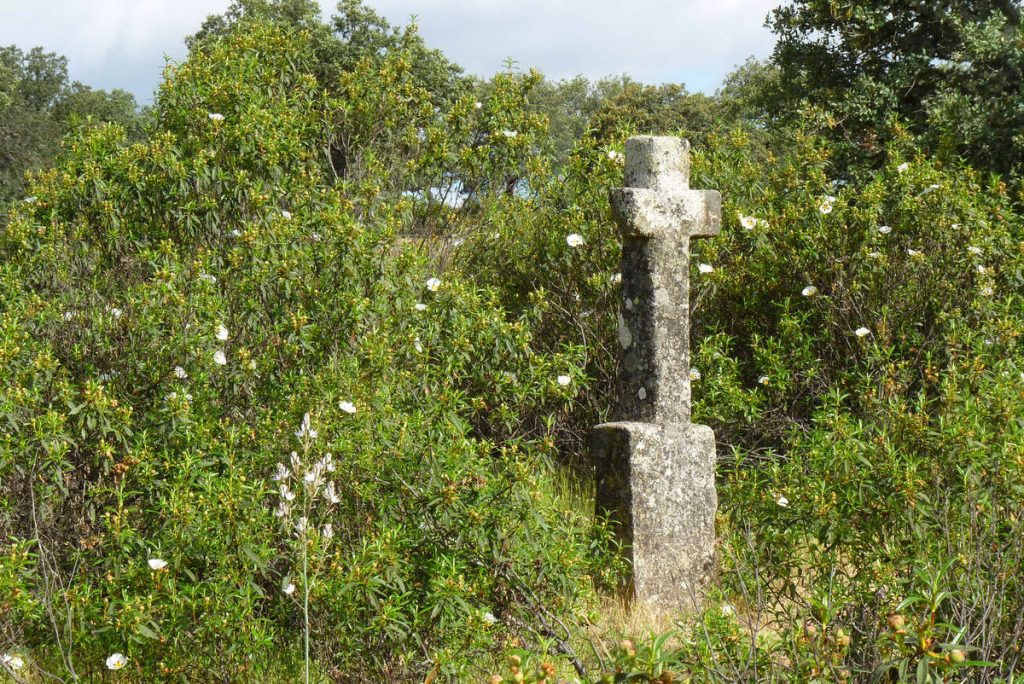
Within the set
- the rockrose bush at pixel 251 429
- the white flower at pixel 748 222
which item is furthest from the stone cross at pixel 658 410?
the white flower at pixel 748 222

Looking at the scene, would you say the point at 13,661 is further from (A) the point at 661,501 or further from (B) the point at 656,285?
(B) the point at 656,285

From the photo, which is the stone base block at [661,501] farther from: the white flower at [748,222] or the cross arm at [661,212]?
the white flower at [748,222]

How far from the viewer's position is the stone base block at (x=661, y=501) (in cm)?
506

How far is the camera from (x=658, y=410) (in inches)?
207

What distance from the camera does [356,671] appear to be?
378 cm

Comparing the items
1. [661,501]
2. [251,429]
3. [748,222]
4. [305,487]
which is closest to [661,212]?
[661,501]

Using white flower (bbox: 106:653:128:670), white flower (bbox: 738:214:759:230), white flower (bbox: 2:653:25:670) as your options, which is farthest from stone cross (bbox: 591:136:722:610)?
white flower (bbox: 2:653:25:670)

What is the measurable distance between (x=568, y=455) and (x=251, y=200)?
2.45 m

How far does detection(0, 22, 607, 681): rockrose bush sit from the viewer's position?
11.9 ft

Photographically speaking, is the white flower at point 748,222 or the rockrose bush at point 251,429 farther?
the white flower at point 748,222

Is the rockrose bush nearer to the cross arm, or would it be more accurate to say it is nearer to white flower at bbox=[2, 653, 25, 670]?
white flower at bbox=[2, 653, 25, 670]

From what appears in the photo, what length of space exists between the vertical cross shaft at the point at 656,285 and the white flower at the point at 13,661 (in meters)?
2.83

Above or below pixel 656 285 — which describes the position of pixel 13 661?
below

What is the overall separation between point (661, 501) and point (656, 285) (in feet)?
3.35
